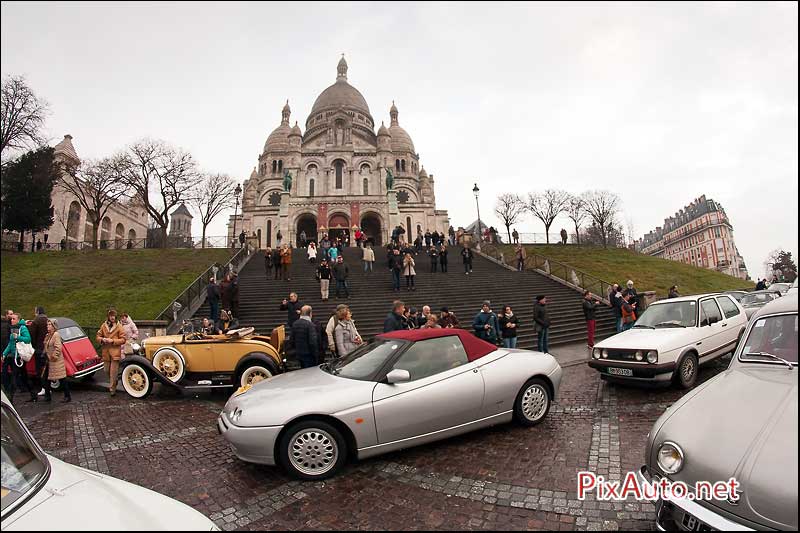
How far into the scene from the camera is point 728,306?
26.3ft

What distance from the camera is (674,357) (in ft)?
21.2

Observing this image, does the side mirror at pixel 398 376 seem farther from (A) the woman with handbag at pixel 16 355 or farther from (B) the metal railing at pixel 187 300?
(B) the metal railing at pixel 187 300

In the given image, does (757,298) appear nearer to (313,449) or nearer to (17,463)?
(313,449)

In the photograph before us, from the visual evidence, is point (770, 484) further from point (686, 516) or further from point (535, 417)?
point (535, 417)

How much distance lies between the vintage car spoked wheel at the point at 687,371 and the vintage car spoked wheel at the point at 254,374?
289 inches

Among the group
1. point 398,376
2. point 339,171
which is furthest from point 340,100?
point 398,376

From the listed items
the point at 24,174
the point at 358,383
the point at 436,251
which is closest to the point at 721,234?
the point at 436,251

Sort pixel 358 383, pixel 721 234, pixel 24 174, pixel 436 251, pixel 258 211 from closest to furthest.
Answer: pixel 358 383 → pixel 436 251 → pixel 24 174 → pixel 258 211 → pixel 721 234

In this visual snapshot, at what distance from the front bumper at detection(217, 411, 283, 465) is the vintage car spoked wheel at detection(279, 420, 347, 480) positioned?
0.10 meters

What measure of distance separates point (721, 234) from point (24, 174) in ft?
353

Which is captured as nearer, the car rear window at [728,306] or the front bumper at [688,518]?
the front bumper at [688,518]

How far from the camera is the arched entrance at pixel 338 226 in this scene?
44.2 m

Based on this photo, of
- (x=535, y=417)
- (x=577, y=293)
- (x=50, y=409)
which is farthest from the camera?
(x=577, y=293)

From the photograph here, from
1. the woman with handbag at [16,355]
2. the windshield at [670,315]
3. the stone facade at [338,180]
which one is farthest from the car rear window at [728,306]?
the stone facade at [338,180]
